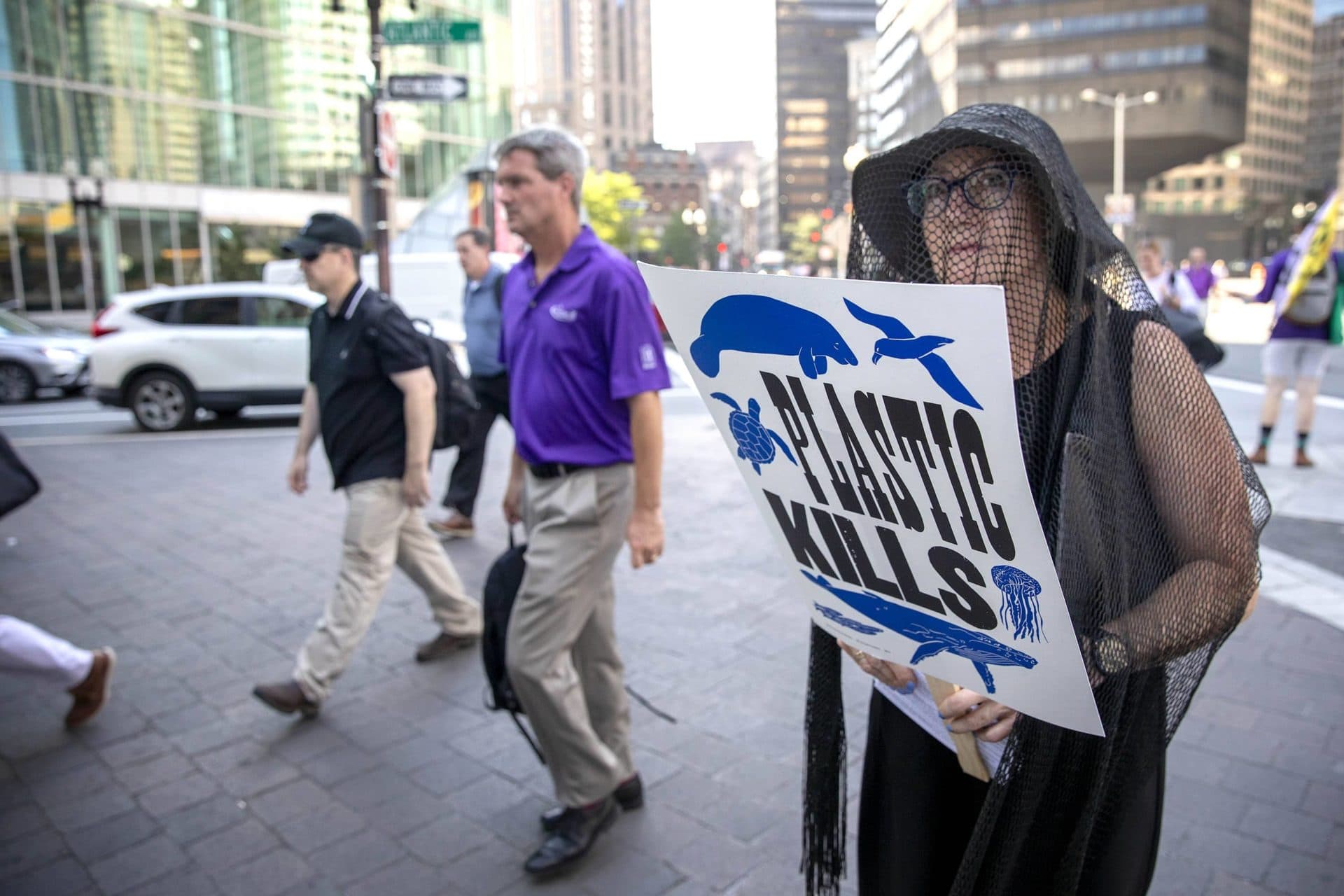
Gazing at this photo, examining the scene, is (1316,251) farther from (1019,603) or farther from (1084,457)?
(1019,603)

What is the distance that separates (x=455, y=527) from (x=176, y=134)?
3404 centimetres

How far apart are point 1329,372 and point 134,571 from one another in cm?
1570

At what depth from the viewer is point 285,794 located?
344 centimetres

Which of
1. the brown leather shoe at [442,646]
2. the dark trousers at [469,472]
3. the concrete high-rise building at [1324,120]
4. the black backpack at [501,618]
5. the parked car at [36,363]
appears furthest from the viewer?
the concrete high-rise building at [1324,120]

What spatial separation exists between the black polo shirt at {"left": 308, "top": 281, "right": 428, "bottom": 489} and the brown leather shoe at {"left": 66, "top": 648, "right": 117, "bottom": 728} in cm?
115

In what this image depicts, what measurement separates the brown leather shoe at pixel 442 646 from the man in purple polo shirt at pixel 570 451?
1.69 m

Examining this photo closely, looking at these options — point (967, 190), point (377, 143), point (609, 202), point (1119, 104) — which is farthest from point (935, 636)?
point (609, 202)

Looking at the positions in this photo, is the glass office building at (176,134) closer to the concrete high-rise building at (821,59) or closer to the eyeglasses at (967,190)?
the concrete high-rise building at (821,59)

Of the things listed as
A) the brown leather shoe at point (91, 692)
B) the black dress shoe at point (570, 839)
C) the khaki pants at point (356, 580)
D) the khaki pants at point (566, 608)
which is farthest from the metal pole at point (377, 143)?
the black dress shoe at point (570, 839)

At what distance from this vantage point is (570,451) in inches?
119

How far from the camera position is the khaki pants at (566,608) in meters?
2.94

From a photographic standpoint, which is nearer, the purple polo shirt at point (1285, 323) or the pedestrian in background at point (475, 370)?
the pedestrian in background at point (475, 370)

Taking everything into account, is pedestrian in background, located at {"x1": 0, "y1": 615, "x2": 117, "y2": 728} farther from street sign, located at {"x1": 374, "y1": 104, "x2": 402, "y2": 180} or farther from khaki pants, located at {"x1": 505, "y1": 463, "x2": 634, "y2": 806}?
street sign, located at {"x1": 374, "y1": 104, "x2": 402, "y2": 180}

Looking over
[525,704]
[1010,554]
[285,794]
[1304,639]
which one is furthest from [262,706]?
[1304,639]
